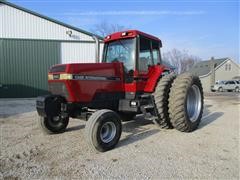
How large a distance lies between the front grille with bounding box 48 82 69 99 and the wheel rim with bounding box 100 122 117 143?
1.02 meters

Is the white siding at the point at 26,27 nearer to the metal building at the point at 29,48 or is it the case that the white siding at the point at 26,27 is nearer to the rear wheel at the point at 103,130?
the metal building at the point at 29,48

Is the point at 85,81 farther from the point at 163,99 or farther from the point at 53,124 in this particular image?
the point at 163,99

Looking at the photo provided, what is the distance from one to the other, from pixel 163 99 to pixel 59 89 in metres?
2.40

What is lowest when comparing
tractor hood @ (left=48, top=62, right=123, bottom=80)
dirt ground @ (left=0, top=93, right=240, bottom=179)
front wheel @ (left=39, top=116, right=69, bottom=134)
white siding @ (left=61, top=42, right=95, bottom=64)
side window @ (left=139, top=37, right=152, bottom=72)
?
dirt ground @ (left=0, top=93, right=240, bottom=179)

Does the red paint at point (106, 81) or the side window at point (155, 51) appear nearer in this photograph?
the red paint at point (106, 81)

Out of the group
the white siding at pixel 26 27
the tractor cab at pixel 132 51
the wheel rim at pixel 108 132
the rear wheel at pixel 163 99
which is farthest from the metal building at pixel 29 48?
Result: the wheel rim at pixel 108 132

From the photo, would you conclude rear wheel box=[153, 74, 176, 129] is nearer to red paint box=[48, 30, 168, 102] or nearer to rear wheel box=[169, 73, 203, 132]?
rear wheel box=[169, 73, 203, 132]

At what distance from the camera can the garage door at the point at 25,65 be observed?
51.0 ft

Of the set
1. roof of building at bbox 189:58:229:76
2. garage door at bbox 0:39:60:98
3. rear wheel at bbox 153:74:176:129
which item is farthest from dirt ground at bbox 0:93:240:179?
roof of building at bbox 189:58:229:76

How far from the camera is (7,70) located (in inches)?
614

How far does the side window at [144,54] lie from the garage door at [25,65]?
1103cm

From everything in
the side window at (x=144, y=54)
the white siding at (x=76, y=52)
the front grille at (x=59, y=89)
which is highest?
the white siding at (x=76, y=52)

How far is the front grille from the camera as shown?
5109mm

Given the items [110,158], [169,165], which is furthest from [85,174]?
[169,165]
